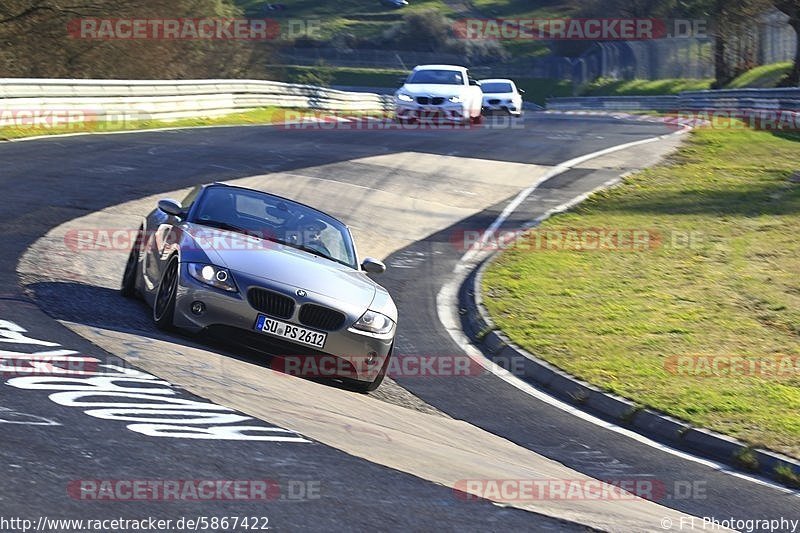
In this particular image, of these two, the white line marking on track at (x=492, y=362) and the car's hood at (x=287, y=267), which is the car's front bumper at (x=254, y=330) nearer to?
the car's hood at (x=287, y=267)

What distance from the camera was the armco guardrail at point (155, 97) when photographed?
24484 mm

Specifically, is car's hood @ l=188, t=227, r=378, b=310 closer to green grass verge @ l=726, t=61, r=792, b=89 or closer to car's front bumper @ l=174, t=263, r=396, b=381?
car's front bumper @ l=174, t=263, r=396, b=381

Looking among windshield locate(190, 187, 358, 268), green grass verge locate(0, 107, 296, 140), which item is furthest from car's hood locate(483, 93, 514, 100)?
windshield locate(190, 187, 358, 268)

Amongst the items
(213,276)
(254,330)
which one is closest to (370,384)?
(254,330)

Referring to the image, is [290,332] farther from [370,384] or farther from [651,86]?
[651,86]

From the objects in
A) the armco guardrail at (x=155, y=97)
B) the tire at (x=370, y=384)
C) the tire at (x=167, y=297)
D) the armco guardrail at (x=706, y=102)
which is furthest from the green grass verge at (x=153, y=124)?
the tire at (x=370, y=384)

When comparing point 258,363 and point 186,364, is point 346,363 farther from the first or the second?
point 186,364

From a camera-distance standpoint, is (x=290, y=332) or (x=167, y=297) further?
(x=167, y=297)

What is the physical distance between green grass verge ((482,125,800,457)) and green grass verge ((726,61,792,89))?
28.2 m

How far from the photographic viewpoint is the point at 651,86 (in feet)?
210

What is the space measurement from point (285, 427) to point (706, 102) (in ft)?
128

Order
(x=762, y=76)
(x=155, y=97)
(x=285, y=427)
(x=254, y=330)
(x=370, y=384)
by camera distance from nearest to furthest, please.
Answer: (x=285, y=427) < (x=254, y=330) < (x=370, y=384) < (x=155, y=97) < (x=762, y=76)

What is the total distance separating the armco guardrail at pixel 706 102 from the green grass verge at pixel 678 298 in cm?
1091

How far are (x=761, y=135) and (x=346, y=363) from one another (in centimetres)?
2439
